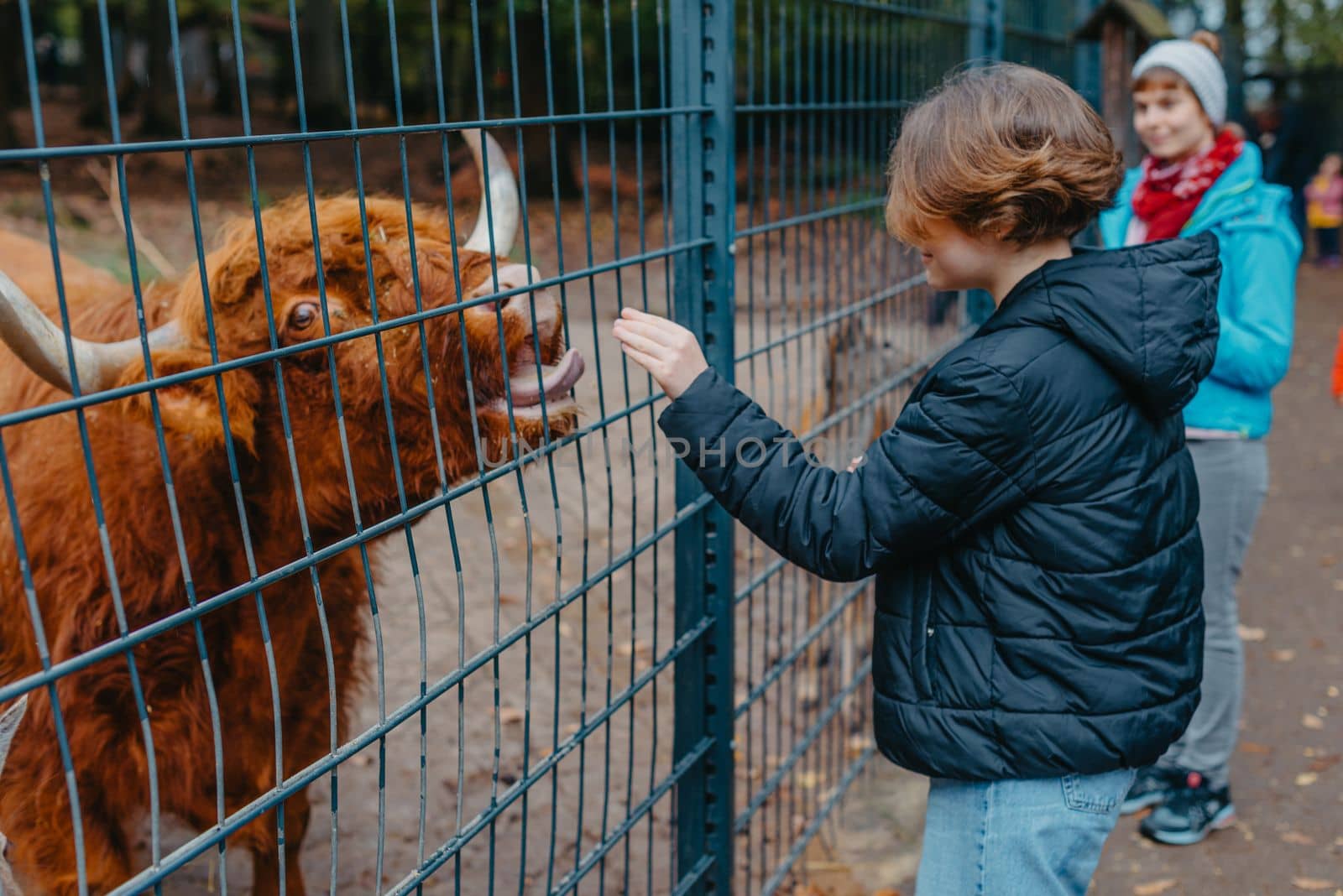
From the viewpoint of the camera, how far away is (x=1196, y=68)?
11.3 ft

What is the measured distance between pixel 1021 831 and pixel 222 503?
1.71 metres

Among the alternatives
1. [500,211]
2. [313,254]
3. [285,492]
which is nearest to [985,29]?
[500,211]

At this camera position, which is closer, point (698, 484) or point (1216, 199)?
point (698, 484)

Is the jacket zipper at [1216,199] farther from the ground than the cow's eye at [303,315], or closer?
farther from the ground

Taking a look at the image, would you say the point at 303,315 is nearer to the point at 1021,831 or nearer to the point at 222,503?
the point at 222,503

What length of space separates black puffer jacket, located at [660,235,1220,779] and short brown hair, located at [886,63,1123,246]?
4.0 inches

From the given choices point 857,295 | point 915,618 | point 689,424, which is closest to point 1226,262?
point 857,295

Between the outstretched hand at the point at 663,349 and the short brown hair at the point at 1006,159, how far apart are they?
416 millimetres

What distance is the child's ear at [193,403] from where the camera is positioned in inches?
86.8

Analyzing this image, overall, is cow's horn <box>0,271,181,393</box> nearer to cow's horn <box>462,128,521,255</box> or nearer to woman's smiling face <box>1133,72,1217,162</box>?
cow's horn <box>462,128,521,255</box>

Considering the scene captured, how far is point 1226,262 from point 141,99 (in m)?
20.1

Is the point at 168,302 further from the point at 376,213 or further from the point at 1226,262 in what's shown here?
the point at 1226,262

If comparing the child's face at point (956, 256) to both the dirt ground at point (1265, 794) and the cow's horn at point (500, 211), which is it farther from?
the dirt ground at point (1265, 794)

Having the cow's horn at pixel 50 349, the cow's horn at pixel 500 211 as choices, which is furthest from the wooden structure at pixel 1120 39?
the cow's horn at pixel 50 349
